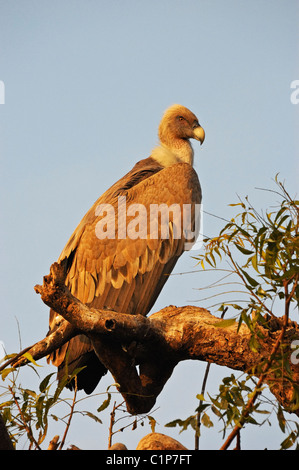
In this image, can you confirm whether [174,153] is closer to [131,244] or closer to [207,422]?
[131,244]

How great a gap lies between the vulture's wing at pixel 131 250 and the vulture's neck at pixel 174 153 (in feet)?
2.95

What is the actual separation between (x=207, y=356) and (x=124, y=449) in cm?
152

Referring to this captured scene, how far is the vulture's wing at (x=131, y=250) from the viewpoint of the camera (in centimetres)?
707

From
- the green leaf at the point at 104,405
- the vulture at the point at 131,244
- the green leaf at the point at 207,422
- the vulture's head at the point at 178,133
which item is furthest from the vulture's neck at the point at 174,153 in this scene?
the green leaf at the point at 207,422

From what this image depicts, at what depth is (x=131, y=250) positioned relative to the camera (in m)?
7.24

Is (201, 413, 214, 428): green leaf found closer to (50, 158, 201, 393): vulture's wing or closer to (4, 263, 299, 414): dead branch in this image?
(4, 263, 299, 414): dead branch

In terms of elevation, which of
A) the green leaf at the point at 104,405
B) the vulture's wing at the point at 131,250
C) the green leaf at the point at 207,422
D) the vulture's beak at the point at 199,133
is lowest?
the green leaf at the point at 207,422

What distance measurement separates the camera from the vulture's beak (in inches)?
355

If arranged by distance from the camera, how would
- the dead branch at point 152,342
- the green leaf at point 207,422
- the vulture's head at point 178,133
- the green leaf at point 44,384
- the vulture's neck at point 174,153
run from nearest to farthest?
the green leaf at point 207,422
the green leaf at point 44,384
the dead branch at point 152,342
the vulture's neck at point 174,153
the vulture's head at point 178,133

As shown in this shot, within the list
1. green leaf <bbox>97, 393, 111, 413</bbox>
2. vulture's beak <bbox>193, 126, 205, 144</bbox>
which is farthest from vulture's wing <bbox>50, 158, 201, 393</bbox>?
green leaf <bbox>97, 393, 111, 413</bbox>

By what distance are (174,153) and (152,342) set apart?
4107 millimetres

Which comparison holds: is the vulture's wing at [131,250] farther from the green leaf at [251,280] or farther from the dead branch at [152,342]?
the green leaf at [251,280]

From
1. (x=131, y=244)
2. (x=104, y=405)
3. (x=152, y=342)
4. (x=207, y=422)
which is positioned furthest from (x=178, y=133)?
(x=207, y=422)
